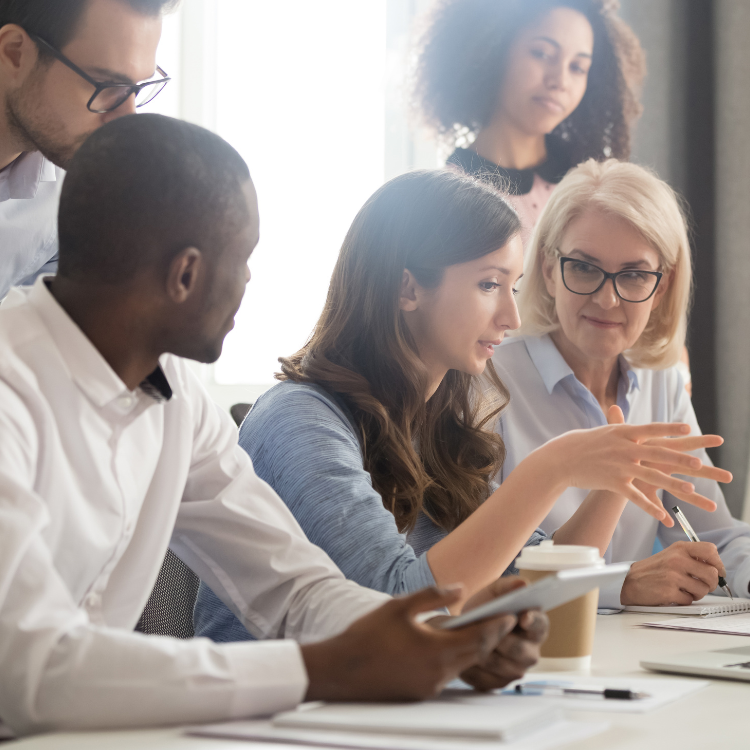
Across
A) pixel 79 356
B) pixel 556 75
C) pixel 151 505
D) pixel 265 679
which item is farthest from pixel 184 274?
pixel 556 75

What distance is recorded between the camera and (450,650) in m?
0.73

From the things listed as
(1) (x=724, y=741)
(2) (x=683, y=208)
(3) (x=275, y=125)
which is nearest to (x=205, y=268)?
(1) (x=724, y=741)

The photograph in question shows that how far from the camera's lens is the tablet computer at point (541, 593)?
2.37 ft

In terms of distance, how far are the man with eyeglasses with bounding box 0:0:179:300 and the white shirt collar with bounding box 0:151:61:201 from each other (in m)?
0.03

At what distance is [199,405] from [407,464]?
0.44 meters

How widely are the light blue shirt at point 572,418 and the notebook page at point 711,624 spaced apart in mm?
458

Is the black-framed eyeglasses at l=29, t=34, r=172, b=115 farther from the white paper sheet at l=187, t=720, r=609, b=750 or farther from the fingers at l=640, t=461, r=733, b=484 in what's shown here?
the white paper sheet at l=187, t=720, r=609, b=750

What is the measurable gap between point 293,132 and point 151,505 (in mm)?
1919

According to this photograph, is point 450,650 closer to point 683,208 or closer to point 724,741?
point 724,741

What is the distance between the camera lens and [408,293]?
5.05 ft

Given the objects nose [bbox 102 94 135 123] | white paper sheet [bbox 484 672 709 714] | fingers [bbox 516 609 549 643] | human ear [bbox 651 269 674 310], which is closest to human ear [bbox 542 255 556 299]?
human ear [bbox 651 269 674 310]

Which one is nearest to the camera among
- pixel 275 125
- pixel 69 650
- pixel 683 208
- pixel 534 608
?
pixel 69 650

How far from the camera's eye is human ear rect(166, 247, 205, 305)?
894 millimetres

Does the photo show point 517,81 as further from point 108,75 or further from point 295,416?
point 295,416
